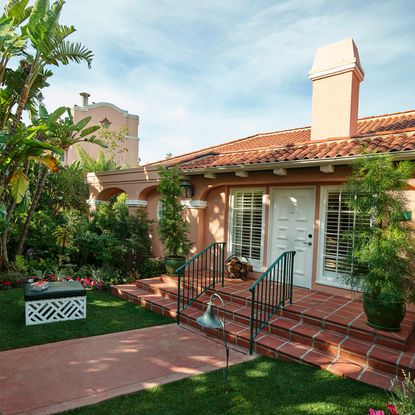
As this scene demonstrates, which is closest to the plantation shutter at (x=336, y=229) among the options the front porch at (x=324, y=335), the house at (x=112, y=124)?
the front porch at (x=324, y=335)

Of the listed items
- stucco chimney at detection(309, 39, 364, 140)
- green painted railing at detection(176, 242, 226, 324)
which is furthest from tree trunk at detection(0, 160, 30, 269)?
stucco chimney at detection(309, 39, 364, 140)

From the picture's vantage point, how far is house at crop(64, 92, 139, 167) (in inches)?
933

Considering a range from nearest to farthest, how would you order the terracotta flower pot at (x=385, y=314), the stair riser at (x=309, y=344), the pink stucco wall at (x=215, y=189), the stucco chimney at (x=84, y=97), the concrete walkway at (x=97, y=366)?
the concrete walkway at (x=97, y=366), the stair riser at (x=309, y=344), the terracotta flower pot at (x=385, y=314), the pink stucco wall at (x=215, y=189), the stucco chimney at (x=84, y=97)

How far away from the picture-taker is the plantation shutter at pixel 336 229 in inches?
253

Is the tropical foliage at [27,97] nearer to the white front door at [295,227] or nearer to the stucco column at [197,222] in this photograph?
the stucco column at [197,222]

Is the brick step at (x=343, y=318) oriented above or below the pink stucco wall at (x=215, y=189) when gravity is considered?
below

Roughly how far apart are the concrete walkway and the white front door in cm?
293

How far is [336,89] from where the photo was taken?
7.94 meters

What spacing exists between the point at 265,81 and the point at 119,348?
848 cm

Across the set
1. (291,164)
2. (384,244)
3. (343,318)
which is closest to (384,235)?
(384,244)

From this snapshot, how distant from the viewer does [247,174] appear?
7.73 m

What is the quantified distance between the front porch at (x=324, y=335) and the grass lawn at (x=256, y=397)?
34 centimetres

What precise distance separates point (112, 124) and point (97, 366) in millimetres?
24449

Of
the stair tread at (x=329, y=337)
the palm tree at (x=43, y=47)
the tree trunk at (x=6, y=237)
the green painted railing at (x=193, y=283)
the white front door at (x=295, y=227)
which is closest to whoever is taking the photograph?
the stair tread at (x=329, y=337)
